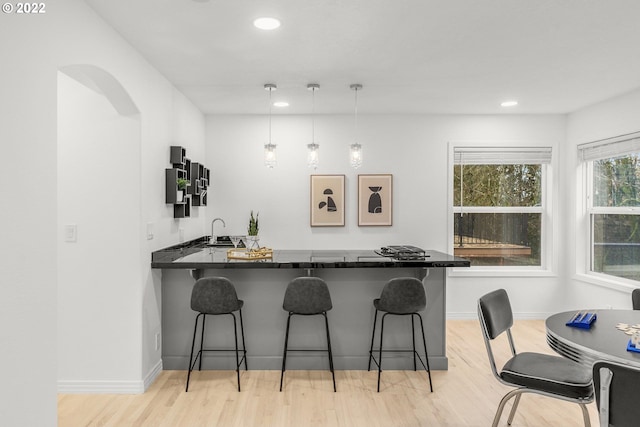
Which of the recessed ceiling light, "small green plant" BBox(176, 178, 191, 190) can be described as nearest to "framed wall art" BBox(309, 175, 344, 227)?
"small green plant" BBox(176, 178, 191, 190)

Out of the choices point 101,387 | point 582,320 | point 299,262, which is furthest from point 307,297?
point 582,320

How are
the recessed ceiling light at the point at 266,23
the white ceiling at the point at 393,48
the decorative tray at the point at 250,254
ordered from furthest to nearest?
1. the decorative tray at the point at 250,254
2. the recessed ceiling light at the point at 266,23
3. the white ceiling at the point at 393,48

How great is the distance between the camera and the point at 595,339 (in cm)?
211

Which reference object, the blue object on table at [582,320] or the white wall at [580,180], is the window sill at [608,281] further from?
the blue object on table at [582,320]

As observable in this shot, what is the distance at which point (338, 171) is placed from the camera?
559 centimetres

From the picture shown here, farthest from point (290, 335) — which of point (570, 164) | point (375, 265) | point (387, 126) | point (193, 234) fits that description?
point (570, 164)

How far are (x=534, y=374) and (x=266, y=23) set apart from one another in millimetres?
2572

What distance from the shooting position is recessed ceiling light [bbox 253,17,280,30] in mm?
2763

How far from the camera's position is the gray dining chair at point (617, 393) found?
1642 mm

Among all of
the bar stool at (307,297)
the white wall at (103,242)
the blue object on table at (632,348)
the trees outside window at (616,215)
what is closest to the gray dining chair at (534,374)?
the blue object on table at (632,348)

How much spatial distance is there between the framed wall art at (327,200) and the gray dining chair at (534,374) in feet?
9.50

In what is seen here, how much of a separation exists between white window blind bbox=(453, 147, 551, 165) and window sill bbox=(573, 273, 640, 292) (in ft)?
4.76

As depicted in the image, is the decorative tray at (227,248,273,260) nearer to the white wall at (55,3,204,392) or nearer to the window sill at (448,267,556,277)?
the white wall at (55,3,204,392)

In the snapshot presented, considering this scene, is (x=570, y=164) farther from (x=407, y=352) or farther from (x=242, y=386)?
(x=242, y=386)
